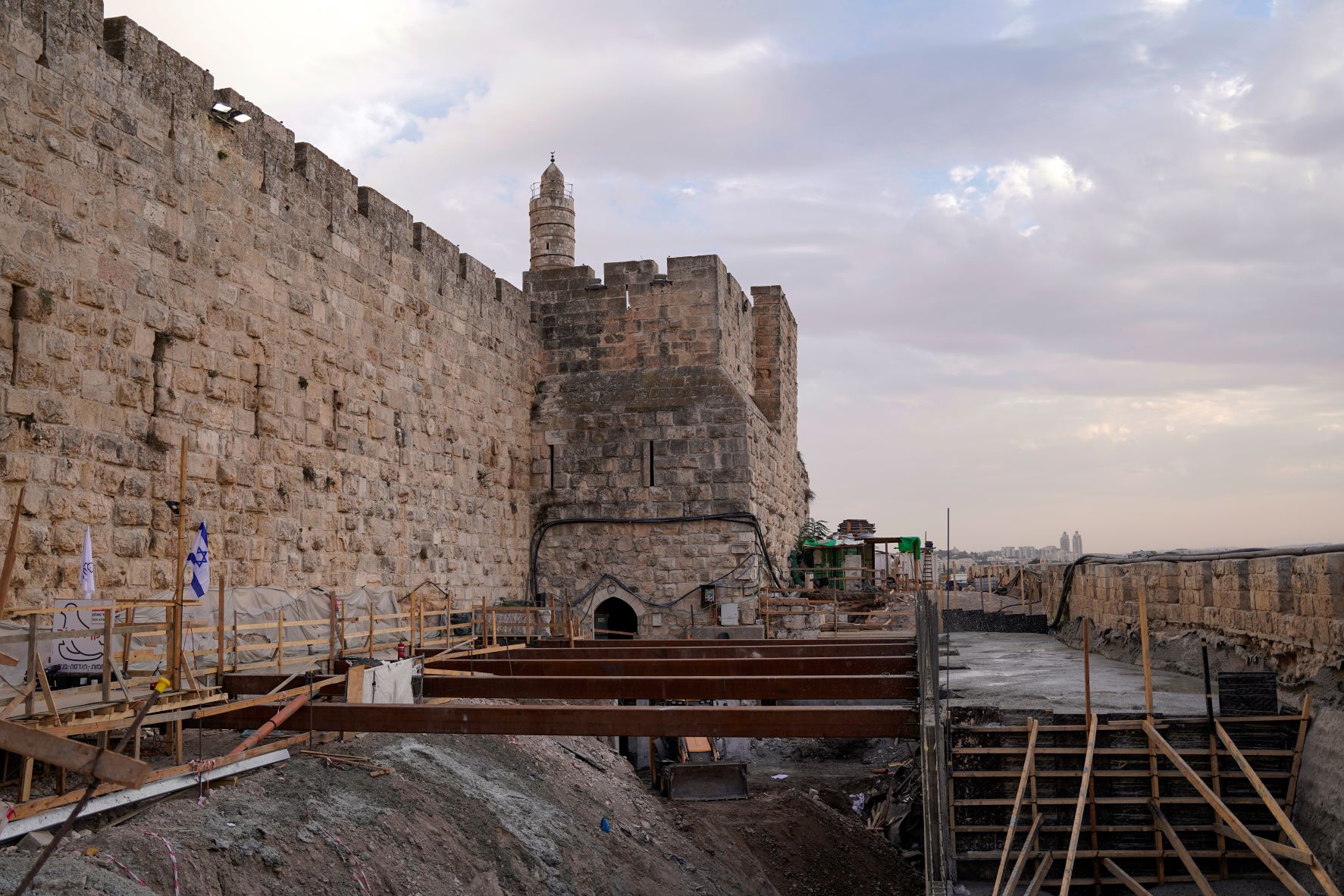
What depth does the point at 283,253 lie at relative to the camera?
1149 centimetres

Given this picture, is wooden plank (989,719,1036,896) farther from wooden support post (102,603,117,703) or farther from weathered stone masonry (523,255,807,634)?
weathered stone masonry (523,255,807,634)

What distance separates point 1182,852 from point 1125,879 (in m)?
0.44

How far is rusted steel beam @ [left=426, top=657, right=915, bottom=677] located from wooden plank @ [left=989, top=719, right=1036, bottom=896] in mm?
1638

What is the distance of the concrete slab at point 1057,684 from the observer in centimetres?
977

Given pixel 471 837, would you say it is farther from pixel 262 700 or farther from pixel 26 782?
pixel 26 782

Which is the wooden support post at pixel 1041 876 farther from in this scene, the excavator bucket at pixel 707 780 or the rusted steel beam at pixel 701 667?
the excavator bucket at pixel 707 780

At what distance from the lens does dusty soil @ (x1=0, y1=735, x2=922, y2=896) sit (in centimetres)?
610

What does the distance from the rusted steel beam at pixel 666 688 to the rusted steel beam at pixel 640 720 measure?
0.90 m

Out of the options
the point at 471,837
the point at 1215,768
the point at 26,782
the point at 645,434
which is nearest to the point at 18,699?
the point at 26,782

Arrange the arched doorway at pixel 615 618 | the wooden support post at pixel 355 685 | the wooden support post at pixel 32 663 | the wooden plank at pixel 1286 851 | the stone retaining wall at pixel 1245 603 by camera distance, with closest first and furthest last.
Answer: the wooden support post at pixel 32 663 → the wooden plank at pixel 1286 851 → the wooden support post at pixel 355 685 → the stone retaining wall at pixel 1245 603 → the arched doorway at pixel 615 618

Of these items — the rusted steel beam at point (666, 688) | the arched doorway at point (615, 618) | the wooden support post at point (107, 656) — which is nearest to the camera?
the wooden support post at point (107, 656)

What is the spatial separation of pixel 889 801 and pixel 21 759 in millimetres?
9401

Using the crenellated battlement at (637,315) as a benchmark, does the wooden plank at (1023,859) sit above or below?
below

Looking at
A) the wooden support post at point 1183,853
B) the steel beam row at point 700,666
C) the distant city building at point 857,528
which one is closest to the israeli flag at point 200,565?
the steel beam row at point 700,666
